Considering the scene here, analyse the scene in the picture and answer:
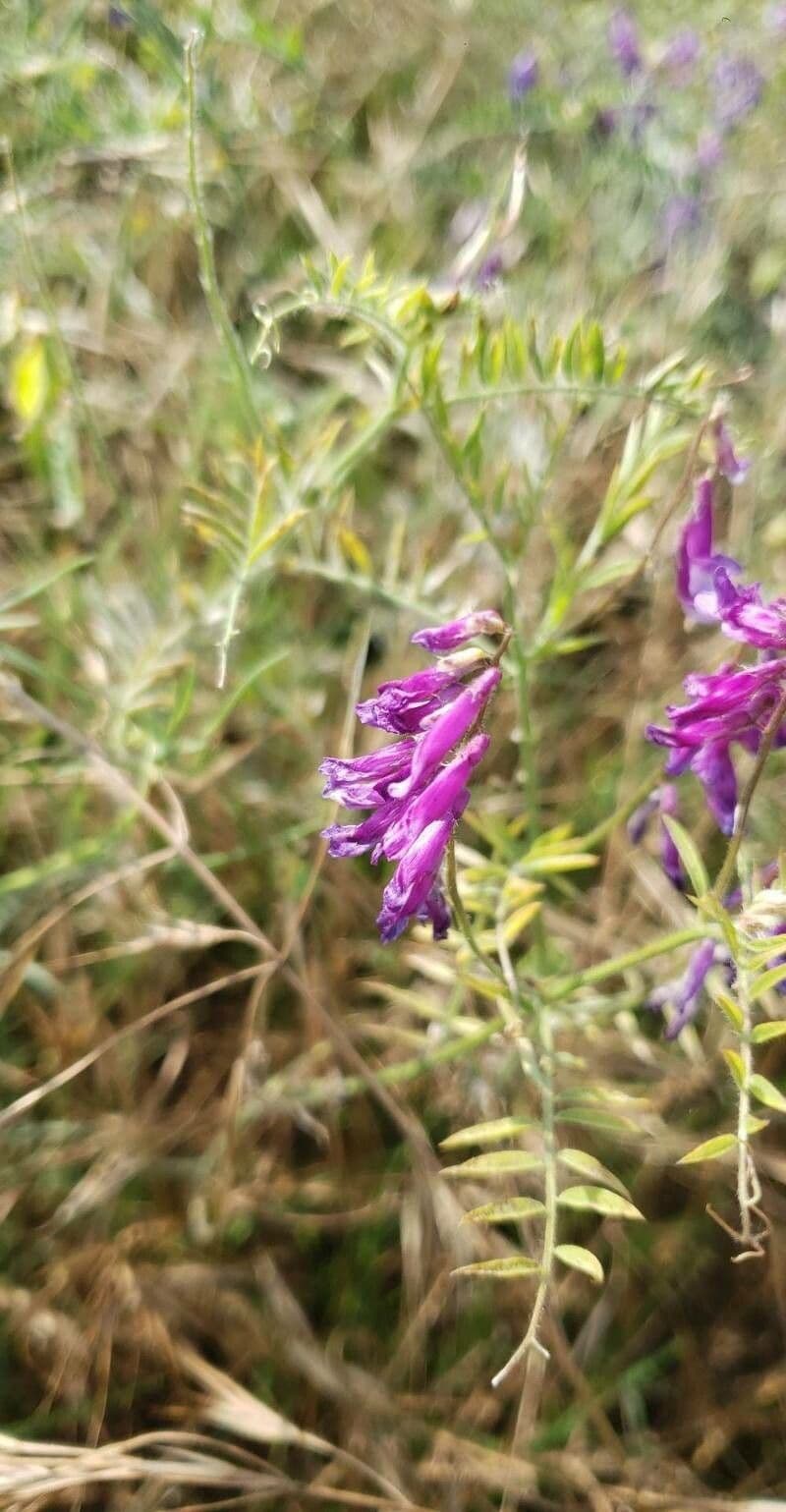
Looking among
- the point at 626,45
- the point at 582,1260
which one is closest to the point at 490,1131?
the point at 582,1260

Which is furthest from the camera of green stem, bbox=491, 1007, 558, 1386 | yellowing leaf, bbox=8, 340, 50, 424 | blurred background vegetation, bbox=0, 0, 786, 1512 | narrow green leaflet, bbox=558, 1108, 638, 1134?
yellowing leaf, bbox=8, 340, 50, 424

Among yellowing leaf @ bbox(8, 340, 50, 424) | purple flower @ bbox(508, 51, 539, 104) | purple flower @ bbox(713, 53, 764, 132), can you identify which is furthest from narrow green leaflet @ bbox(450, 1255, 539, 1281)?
purple flower @ bbox(508, 51, 539, 104)

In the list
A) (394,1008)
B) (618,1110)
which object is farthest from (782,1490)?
(394,1008)

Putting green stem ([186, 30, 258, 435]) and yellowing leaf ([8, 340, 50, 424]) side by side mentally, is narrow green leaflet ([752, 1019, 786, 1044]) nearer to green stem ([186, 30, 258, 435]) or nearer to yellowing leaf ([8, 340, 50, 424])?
green stem ([186, 30, 258, 435])

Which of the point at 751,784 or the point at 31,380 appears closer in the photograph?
the point at 751,784

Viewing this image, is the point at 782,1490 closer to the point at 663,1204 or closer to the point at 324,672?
the point at 663,1204

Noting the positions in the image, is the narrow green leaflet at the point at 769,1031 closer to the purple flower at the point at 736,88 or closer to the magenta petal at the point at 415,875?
the magenta petal at the point at 415,875

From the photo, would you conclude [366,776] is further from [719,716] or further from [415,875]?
[719,716]
